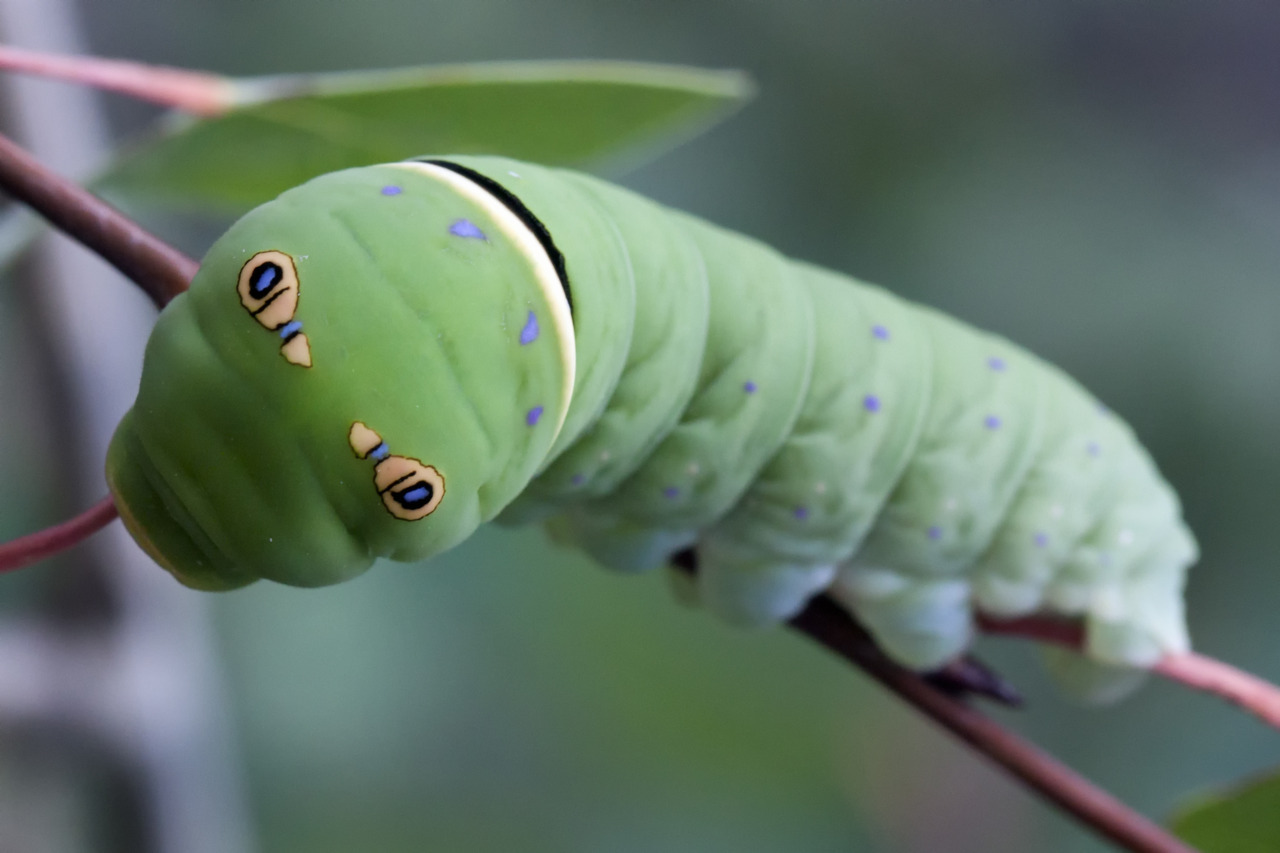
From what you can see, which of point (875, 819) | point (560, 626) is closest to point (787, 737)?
point (875, 819)

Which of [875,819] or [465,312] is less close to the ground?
[465,312]

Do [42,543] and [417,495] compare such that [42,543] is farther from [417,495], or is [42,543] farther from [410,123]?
[410,123]

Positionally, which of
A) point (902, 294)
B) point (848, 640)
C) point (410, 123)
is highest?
point (410, 123)

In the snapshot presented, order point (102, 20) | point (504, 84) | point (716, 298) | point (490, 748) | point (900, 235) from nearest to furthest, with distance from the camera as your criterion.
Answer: point (716, 298) < point (504, 84) < point (102, 20) < point (490, 748) < point (900, 235)

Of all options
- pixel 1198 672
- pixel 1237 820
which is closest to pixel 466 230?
pixel 1198 672

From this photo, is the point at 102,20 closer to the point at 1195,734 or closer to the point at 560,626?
the point at 560,626
